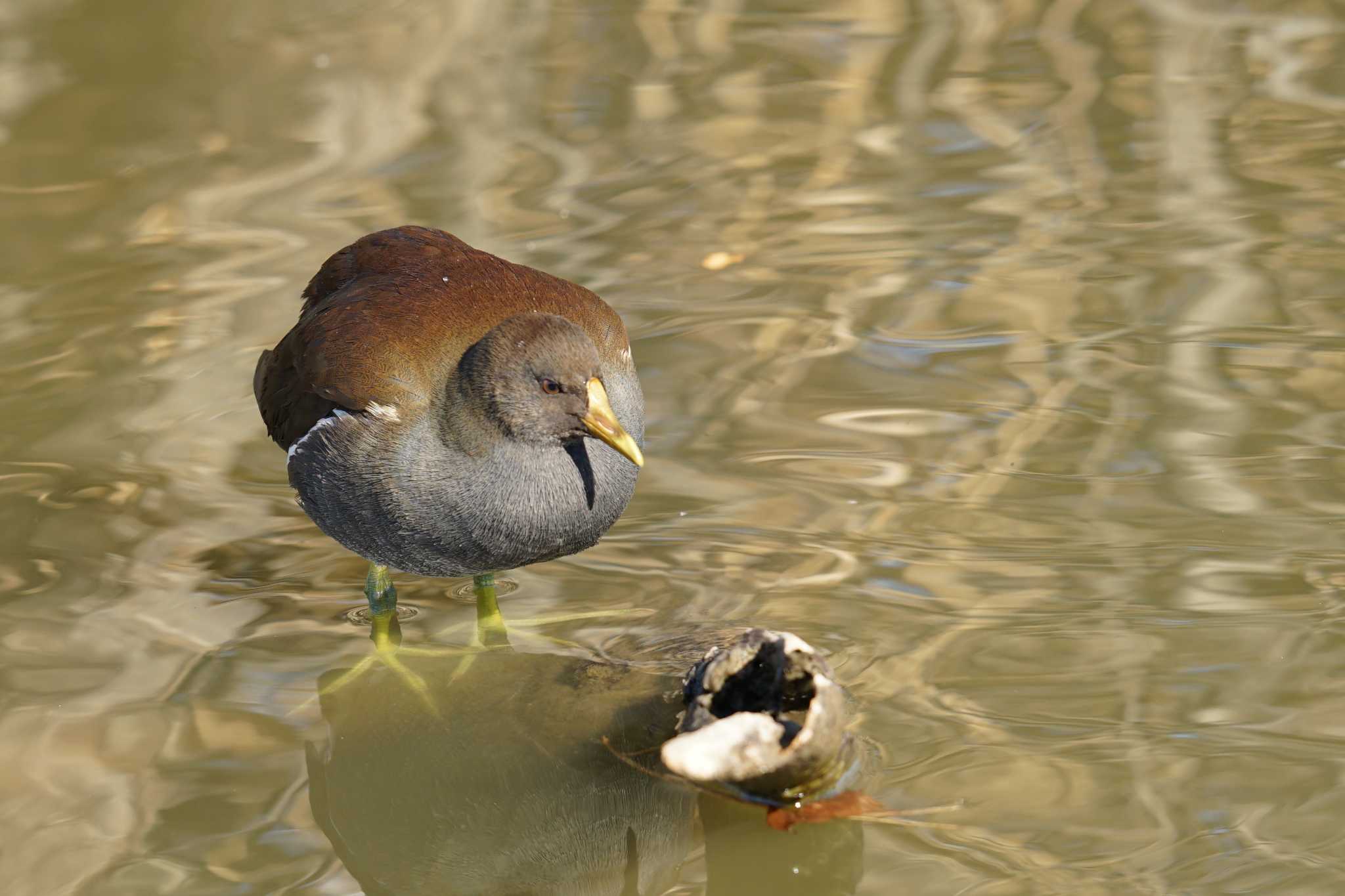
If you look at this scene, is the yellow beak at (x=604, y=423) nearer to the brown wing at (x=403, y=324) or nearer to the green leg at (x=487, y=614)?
the brown wing at (x=403, y=324)

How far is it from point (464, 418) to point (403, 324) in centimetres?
37

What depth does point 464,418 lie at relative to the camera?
418 cm

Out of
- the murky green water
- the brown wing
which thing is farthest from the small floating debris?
the brown wing

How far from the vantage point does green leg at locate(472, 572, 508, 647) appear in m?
4.62

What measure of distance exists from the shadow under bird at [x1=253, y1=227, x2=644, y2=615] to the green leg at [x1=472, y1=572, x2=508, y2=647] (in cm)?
19

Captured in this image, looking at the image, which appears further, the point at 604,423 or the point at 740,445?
the point at 740,445

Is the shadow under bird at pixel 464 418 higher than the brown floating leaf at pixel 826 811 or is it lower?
higher

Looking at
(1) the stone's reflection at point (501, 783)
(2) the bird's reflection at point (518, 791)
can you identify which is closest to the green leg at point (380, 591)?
(2) the bird's reflection at point (518, 791)

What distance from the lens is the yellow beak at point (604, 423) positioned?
13.3 feet

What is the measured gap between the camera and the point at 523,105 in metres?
8.45

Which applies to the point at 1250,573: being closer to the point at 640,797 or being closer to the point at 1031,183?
the point at 640,797

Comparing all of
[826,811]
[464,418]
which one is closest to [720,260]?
[464,418]

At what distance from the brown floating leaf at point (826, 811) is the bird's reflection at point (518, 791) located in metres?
0.03

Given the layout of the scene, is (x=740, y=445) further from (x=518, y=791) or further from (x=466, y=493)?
(x=518, y=791)
